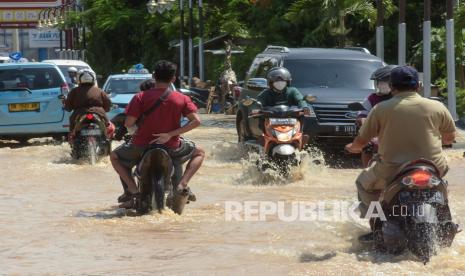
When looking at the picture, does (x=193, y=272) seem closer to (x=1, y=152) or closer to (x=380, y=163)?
(x=380, y=163)

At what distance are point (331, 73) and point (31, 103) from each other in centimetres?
618

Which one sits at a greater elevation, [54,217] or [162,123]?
[162,123]

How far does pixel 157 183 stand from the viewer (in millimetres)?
11352

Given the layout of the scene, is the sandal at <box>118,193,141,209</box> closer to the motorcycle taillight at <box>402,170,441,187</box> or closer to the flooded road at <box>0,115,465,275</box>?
the flooded road at <box>0,115,465,275</box>

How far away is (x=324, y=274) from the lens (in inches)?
323

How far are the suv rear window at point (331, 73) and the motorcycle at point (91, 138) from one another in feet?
9.89

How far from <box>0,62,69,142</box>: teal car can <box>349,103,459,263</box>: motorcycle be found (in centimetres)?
1402

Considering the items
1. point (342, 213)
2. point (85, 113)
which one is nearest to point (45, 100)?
point (85, 113)

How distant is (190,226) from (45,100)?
11.2 m

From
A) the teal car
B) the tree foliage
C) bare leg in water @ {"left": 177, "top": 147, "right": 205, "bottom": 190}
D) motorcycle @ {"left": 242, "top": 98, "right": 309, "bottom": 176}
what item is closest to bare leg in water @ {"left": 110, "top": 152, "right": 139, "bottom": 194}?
bare leg in water @ {"left": 177, "top": 147, "right": 205, "bottom": 190}

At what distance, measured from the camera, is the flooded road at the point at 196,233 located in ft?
28.4

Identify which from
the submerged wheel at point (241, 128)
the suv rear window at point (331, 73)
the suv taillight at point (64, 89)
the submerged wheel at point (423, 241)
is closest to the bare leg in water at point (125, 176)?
the submerged wheel at point (423, 241)

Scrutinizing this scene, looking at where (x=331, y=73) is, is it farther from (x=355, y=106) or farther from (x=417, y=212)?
(x=417, y=212)

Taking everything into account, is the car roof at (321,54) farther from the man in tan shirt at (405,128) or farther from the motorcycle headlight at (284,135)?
the man in tan shirt at (405,128)
